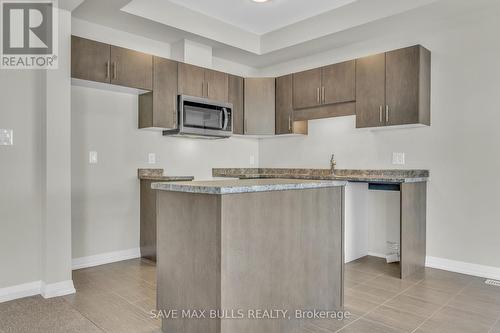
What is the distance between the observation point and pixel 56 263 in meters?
2.73

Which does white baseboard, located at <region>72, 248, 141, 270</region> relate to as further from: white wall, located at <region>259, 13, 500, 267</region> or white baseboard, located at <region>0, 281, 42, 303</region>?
white wall, located at <region>259, 13, 500, 267</region>

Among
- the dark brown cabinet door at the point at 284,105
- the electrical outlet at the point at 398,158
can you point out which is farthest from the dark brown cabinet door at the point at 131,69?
the electrical outlet at the point at 398,158

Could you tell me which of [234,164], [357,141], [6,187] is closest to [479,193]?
[357,141]

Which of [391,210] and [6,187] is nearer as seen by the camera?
[6,187]

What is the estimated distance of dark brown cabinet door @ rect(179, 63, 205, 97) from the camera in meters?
3.93

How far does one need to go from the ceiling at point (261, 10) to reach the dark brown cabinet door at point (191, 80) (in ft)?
2.11

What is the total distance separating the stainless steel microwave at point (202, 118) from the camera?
152 inches

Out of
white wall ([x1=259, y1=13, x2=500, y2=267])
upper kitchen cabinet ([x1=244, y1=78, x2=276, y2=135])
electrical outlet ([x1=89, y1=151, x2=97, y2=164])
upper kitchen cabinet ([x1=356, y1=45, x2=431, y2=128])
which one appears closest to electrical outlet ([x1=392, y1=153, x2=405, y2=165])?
white wall ([x1=259, y1=13, x2=500, y2=267])

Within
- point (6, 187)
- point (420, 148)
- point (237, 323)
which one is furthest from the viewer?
point (420, 148)

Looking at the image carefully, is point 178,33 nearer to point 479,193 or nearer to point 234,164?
point 234,164

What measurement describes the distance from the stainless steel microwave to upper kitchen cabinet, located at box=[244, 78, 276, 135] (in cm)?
39

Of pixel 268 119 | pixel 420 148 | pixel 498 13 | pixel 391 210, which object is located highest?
pixel 498 13

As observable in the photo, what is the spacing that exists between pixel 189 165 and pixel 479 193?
3210 millimetres

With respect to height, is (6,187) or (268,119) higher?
(268,119)
